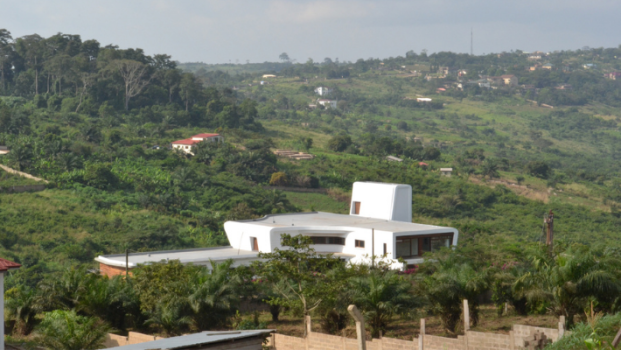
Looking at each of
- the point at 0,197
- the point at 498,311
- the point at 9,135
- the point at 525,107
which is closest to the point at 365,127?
the point at 525,107

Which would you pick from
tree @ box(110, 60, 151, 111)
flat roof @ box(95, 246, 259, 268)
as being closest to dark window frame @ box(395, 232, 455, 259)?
flat roof @ box(95, 246, 259, 268)

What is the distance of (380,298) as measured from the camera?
17250 millimetres

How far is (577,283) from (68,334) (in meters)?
11.5

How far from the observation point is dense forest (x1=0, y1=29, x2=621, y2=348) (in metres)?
17.9

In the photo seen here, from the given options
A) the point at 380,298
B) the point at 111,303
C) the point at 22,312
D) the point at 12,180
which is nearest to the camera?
the point at 380,298

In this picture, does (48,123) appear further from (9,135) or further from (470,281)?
(470,281)

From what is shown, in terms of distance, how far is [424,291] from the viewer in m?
17.8

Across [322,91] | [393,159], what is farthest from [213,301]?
[322,91]

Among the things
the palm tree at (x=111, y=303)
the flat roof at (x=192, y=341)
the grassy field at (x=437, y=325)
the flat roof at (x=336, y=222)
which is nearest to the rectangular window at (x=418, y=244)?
the flat roof at (x=336, y=222)

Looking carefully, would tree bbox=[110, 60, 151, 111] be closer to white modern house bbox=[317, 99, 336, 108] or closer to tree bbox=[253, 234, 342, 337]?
white modern house bbox=[317, 99, 336, 108]

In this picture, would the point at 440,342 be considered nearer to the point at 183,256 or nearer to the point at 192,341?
the point at 192,341

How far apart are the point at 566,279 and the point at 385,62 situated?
166 metres

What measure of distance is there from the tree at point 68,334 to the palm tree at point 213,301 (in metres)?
2.40

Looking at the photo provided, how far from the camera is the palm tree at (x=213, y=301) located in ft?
60.7
